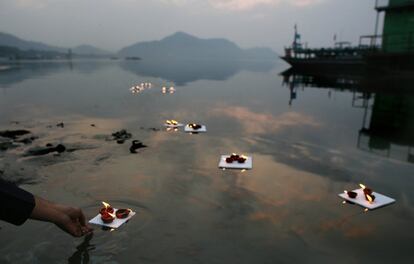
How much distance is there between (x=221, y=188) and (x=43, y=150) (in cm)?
783

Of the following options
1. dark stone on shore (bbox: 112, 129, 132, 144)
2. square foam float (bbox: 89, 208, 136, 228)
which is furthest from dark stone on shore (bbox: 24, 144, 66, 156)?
square foam float (bbox: 89, 208, 136, 228)

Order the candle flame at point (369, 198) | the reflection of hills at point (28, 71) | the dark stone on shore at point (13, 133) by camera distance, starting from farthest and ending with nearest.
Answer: the reflection of hills at point (28, 71) → the dark stone on shore at point (13, 133) → the candle flame at point (369, 198)

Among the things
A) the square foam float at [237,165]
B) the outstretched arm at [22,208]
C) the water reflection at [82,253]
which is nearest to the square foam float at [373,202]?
the square foam float at [237,165]

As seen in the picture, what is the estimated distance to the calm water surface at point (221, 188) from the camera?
21.7ft

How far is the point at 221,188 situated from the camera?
9531mm

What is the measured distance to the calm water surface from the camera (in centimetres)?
661

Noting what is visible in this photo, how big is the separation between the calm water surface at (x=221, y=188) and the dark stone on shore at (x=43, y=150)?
49 centimetres

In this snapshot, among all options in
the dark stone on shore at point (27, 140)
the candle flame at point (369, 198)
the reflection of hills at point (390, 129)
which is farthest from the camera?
the reflection of hills at point (390, 129)

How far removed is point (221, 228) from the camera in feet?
24.3

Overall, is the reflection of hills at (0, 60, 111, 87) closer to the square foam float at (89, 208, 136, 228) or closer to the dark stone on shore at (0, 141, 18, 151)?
the dark stone on shore at (0, 141, 18, 151)

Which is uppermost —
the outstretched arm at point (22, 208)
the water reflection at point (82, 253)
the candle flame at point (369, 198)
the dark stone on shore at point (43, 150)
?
the outstretched arm at point (22, 208)

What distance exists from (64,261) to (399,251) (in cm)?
681

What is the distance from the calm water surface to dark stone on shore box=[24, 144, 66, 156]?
49cm

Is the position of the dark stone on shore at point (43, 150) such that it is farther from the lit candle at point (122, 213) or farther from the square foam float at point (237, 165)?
the square foam float at point (237, 165)
